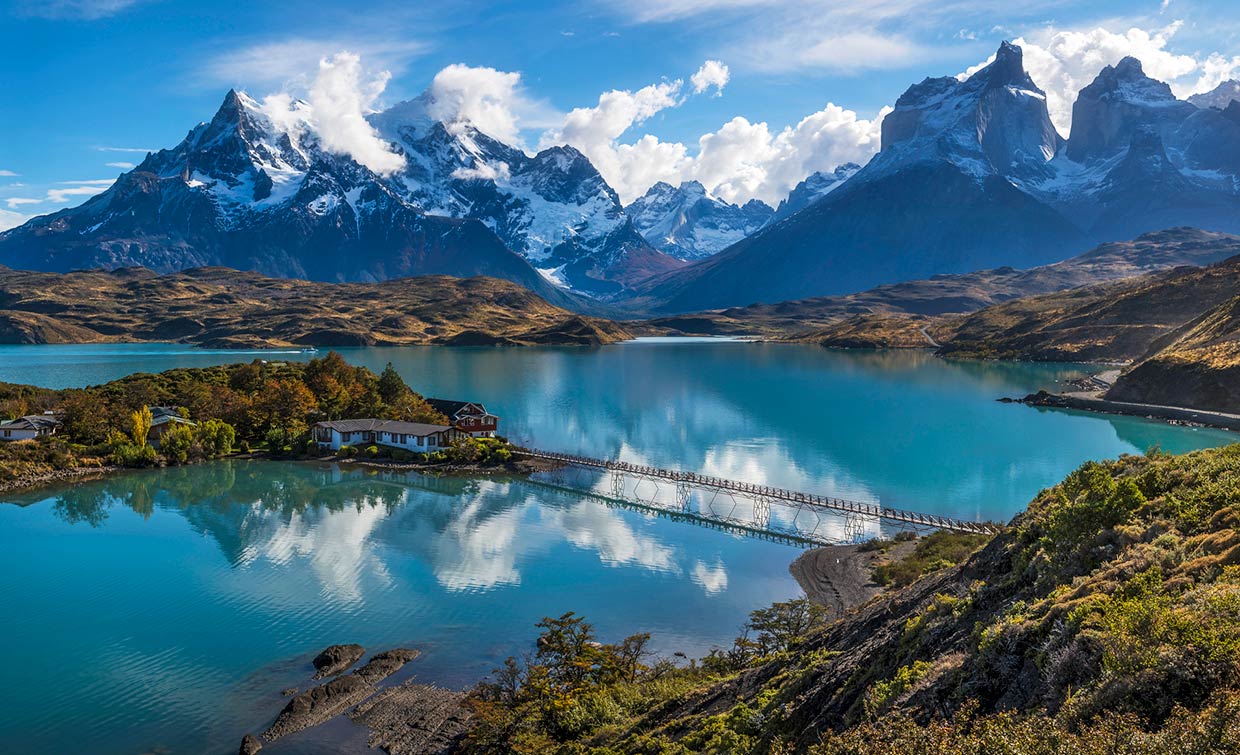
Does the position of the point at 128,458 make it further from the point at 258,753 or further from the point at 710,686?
the point at 710,686

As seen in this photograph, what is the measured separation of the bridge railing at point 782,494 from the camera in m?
59.1

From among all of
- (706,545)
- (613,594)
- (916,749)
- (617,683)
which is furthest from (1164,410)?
(916,749)

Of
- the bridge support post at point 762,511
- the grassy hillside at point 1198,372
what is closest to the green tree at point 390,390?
the bridge support post at point 762,511

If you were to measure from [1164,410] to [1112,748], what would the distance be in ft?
438

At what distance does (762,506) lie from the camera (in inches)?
2702

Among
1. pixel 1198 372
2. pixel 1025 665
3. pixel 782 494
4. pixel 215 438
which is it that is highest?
pixel 1025 665

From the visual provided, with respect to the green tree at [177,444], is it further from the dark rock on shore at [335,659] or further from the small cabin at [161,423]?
the dark rock on shore at [335,659]

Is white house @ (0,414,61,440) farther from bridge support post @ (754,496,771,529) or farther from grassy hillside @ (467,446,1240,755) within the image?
grassy hillside @ (467,446,1240,755)

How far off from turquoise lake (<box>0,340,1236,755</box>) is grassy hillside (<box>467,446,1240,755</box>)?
1328 centimetres

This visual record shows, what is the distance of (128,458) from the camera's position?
8275 centimetres

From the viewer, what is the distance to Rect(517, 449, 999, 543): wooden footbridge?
201 feet

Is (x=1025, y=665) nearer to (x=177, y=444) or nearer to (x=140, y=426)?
(x=177, y=444)

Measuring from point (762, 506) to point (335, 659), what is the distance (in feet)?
137

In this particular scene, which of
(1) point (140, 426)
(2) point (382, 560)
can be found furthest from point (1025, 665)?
(1) point (140, 426)
